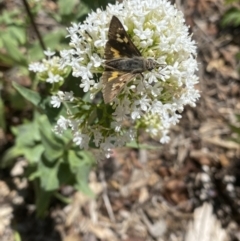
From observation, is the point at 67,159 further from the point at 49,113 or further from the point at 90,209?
the point at 90,209

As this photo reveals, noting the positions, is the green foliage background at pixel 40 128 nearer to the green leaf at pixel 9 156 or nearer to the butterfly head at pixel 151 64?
the green leaf at pixel 9 156

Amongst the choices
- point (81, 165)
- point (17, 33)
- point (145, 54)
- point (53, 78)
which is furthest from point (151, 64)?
point (17, 33)

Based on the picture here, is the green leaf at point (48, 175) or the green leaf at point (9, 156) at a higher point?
the green leaf at point (9, 156)

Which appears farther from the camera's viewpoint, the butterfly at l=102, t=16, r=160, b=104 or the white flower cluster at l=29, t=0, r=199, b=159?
the white flower cluster at l=29, t=0, r=199, b=159

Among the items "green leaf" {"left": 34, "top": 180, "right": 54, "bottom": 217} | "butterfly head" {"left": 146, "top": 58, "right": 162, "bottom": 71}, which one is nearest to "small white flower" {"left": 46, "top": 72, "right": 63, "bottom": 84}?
"butterfly head" {"left": 146, "top": 58, "right": 162, "bottom": 71}

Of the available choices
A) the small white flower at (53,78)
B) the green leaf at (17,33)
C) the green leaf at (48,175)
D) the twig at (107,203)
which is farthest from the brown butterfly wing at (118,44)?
the twig at (107,203)

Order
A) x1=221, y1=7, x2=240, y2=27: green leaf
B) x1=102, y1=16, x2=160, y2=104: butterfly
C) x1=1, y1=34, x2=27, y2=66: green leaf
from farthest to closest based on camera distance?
x1=221, y1=7, x2=240, y2=27: green leaf, x1=1, y1=34, x2=27, y2=66: green leaf, x1=102, y1=16, x2=160, y2=104: butterfly

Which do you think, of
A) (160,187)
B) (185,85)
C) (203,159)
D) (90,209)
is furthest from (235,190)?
(185,85)

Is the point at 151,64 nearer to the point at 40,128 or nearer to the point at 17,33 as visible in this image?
the point at 40,128

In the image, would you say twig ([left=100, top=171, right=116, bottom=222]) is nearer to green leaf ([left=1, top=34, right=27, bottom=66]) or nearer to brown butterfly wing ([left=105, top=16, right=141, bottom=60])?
green leaf ([left=1, top=34, right=27, bottom=66])
